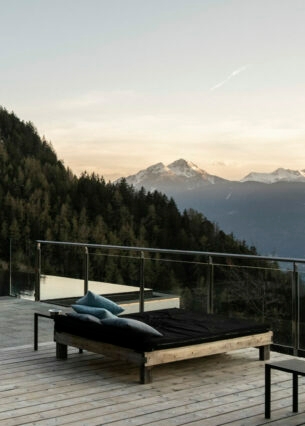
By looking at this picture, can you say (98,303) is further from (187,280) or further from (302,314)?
(302,314)

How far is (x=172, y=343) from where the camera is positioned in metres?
4.77

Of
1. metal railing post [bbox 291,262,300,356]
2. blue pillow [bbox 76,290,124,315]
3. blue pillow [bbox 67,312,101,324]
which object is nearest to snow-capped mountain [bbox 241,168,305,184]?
metal railing post [bbox 291,262,300,356]

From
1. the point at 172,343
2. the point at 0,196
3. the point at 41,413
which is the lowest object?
the point at 41,413

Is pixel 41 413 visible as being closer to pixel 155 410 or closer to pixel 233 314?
pixel 155 410

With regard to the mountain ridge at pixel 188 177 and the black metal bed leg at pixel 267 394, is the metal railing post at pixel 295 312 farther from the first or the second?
the mountain ridge at pixel 188 177

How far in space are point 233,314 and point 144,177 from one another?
313 ft

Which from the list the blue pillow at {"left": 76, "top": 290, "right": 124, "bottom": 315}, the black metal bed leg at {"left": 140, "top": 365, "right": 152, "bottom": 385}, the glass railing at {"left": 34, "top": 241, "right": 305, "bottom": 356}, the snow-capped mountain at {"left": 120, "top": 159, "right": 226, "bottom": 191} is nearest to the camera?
the black metal bed leg at {"left": 140, "top": 365, "right": 152, "bottom": 385}

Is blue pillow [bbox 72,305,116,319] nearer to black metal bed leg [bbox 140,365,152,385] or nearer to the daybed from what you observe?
the daybed

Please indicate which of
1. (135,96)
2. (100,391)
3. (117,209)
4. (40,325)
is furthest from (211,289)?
(117,209)

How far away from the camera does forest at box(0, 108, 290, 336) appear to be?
35.3 ft

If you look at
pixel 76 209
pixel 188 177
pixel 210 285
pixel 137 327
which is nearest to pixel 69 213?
pixel 76 209

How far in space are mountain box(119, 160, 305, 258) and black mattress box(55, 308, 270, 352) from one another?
44.0m

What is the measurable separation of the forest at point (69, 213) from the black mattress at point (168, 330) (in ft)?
12.1

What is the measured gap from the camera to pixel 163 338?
476 centimetres
